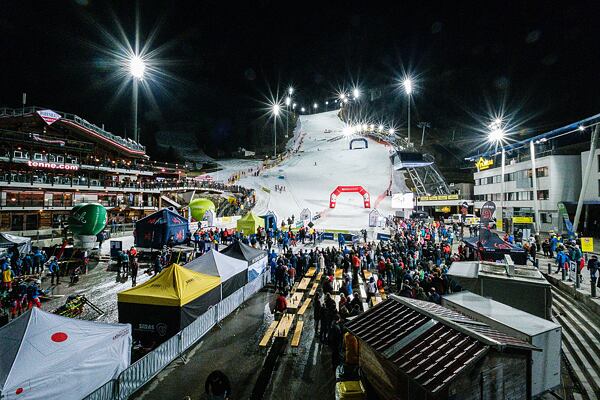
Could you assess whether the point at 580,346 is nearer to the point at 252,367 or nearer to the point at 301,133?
the point at 252,367

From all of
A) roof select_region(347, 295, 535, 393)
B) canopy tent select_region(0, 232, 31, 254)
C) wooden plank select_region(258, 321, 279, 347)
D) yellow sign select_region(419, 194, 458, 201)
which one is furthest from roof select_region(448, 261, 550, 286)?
yellow sign select_region(419, 194, 458, 201)

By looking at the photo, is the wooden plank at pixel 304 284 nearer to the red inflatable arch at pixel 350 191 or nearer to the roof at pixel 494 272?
the roof at pixel 494 272

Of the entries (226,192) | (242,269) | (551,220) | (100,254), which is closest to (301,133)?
(226,192)

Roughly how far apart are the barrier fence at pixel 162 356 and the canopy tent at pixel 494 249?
1188 centimetres

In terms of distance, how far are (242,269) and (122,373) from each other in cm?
638

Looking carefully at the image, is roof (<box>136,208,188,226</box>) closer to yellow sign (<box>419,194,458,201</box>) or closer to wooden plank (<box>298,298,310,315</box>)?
wooden plank (<box>298,298,310,315</box>)

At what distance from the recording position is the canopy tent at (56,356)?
469cm

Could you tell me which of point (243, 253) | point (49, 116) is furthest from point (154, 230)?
point (49, 116)

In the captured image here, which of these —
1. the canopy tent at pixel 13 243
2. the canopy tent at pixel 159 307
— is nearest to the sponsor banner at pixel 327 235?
the canopy tent at pixel 159 307

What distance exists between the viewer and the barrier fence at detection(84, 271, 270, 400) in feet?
18.4

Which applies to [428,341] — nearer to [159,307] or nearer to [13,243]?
[159,307]

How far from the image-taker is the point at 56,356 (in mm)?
5184

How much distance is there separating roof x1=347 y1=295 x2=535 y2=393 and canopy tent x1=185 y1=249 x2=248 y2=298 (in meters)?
6.16

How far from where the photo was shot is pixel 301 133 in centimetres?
8206
